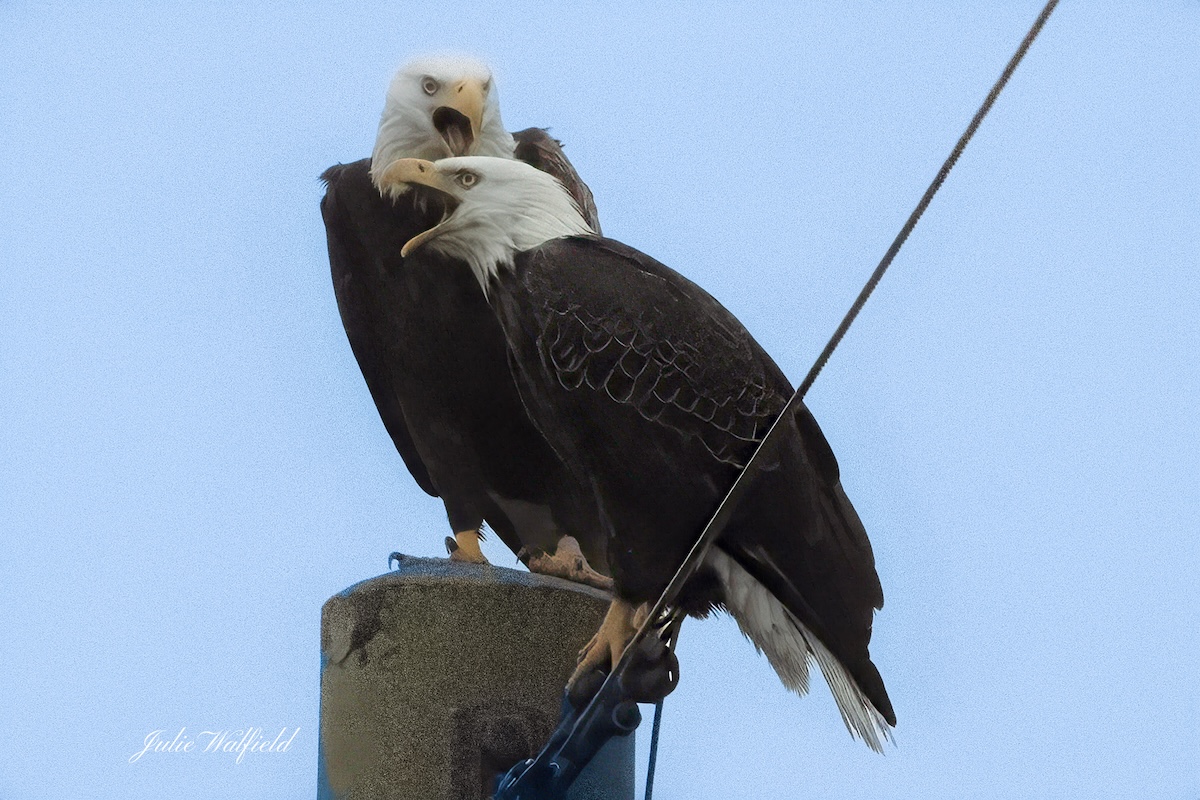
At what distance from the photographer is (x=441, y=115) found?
6684 millimetres

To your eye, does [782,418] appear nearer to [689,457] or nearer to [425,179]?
[689,457]

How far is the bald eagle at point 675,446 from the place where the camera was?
521 cm

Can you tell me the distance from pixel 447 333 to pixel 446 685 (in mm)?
1555

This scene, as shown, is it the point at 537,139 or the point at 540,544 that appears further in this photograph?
the point at 537,139

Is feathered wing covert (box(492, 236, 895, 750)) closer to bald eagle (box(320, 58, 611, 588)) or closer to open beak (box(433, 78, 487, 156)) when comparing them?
bald eagle (box(320, 58, 611, 588))

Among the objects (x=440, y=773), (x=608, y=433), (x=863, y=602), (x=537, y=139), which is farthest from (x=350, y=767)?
(x=537, y=139)

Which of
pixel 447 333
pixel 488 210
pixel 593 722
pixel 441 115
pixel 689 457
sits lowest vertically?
pixel 593 722

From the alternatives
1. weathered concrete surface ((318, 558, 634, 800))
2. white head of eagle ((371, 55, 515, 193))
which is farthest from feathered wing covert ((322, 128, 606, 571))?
weathered concrete surface ((318, 558, 634, 800))

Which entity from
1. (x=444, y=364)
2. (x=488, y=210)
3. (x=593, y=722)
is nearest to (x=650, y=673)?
(x=593, y=722)

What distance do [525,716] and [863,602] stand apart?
1048 millimetres

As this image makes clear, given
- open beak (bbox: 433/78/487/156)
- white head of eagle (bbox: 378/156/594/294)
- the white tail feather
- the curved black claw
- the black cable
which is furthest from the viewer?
open beak (bbox: 433/78/487/156)

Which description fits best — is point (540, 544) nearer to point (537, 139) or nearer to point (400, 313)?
point (400, 313)

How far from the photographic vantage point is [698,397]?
17.5 feet

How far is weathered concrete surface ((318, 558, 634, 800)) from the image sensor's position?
5.23 metres
